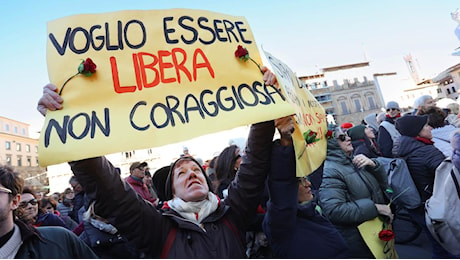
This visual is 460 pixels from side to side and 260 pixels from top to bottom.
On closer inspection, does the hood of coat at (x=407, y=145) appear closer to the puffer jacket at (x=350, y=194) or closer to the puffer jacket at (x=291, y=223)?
the puffer jacket at (x=350, y=194)

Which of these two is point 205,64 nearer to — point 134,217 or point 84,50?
point 84,50

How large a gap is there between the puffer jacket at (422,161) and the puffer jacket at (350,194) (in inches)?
30.7

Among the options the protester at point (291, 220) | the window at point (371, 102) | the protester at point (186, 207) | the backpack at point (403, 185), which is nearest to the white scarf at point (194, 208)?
the protester at point (186, 207)

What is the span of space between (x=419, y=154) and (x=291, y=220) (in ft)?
8.31

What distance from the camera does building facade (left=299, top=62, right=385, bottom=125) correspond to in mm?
57906

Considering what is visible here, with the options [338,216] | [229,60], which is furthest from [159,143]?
[338,216]

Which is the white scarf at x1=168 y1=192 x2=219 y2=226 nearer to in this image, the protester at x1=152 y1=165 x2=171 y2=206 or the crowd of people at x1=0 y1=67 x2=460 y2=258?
the crowd of people at x1=0 y1=67 x2=460 y2=258

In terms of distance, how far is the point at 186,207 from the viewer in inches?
74.3

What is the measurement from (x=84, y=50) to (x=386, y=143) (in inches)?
201

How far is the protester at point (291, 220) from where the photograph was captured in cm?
192

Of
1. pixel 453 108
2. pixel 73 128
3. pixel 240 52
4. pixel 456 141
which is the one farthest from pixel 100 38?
pixel 453 108

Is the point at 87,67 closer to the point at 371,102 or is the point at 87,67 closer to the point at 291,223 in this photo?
the point at 291,223

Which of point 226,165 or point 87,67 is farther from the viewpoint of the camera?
point 226,165

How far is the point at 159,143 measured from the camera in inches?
58.4
